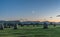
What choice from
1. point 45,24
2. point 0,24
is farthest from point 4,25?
point 45,24

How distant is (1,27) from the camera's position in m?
16.5

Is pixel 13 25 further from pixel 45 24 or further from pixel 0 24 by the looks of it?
pixel 45 24

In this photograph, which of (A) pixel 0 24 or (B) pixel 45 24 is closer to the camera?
(A) pixel 0 24

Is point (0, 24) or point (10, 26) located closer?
point (0, 24)

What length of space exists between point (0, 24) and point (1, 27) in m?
0.36

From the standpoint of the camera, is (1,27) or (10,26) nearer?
(1,27)

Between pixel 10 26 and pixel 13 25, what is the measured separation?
1128mm

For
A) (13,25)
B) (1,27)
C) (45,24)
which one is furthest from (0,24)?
(45,24)

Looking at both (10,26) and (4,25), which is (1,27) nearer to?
(4,25)

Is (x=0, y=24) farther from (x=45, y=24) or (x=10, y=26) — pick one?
(x=45, y=24)

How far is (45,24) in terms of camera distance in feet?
62.9

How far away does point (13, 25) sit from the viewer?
18.0 m

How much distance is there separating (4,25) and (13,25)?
3.77 feet

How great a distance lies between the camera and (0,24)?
1658cm
